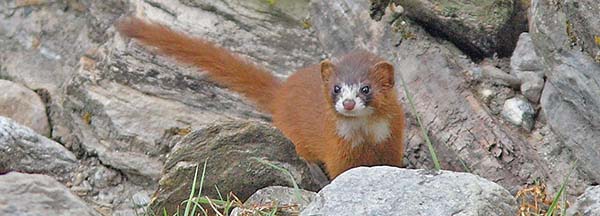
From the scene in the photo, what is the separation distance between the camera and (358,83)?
511 centimetres

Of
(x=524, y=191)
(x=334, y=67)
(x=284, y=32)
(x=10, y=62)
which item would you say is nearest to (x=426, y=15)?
(x=334, y=67)

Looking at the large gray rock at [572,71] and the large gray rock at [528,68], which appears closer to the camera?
the large gray rock at [572,71]

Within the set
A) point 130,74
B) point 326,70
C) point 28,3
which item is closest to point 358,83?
point 326,70

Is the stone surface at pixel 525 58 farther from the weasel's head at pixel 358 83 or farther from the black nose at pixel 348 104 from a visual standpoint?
the black nose at pixel 348 104

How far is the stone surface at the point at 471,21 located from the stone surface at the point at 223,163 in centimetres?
102

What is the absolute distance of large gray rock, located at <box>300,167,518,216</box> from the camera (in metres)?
3.71

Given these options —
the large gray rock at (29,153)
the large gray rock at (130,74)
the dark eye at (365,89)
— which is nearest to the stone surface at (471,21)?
the dark eye at (365,89)

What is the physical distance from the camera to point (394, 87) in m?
5.31

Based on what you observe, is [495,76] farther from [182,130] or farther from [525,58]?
[182,130]

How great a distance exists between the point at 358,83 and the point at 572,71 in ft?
3.28

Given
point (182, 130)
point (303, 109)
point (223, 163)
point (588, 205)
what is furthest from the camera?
point (303, 109)

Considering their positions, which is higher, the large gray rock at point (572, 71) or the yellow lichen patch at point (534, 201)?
the large gray rock at point (572, 71)

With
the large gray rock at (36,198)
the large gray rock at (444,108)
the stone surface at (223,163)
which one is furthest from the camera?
the large gray rock at (444,108)

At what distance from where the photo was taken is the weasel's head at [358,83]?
508 cm
